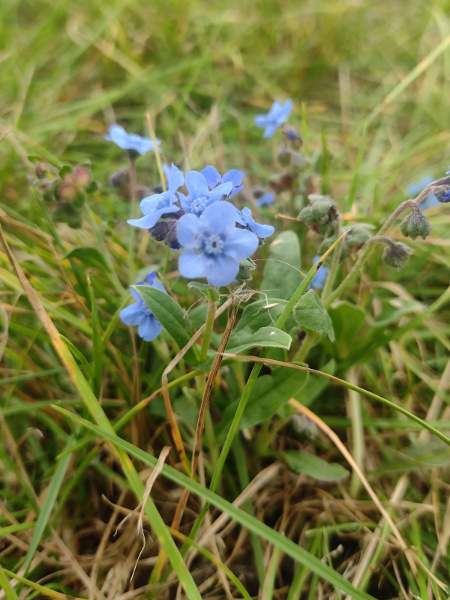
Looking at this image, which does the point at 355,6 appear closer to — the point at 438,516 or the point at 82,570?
the point at 438,516

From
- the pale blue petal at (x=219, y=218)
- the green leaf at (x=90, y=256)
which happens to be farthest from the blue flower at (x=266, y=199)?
the pale blue petal at (x=219, y=218)

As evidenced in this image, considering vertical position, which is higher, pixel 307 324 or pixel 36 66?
pixel 36 66

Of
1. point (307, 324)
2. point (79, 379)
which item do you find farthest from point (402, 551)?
point (79, 379)

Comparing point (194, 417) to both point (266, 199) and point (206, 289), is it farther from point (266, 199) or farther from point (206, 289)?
point (266, 199)

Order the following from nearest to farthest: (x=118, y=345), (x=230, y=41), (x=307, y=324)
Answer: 1. (x=307, y=324)
2. (x=118, y=345)
3. (x=230, y=41)

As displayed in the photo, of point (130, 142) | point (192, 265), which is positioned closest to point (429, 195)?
point (130, 142)

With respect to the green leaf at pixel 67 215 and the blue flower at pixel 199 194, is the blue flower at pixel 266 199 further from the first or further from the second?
the blue flower at pixel 199 194
